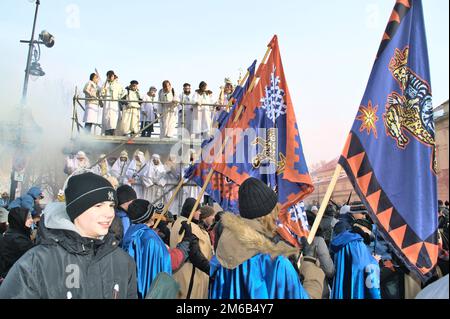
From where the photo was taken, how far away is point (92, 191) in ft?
8.39

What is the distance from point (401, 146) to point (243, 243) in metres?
2.20

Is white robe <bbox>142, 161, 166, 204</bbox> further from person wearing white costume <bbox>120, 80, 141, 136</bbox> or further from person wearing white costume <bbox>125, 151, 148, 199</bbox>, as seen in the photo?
person wearing white costume <bbox>120, 80, 141, 136</bbox>

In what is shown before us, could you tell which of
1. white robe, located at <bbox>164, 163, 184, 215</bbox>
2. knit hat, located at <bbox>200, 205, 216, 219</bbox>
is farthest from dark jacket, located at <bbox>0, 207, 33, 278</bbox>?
white robe, located at <bbox>164, 163, 184, 215</bbox>

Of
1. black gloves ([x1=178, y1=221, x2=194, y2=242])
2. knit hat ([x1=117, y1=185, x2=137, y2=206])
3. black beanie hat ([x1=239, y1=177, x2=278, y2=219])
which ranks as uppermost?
knit hat ([x1=117, y1=185, x2=137, y2=206])

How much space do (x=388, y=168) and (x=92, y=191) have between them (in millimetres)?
2823

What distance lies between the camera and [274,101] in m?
6.15

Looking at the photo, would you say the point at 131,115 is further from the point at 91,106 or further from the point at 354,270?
the point at 354,270

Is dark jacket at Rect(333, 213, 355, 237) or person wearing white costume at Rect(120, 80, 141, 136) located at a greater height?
person wearing white costume at Rect(120, 80, 141, 136)

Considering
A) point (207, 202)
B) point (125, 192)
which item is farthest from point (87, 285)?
point (207, 202)

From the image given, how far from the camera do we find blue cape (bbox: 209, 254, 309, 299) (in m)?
2.64

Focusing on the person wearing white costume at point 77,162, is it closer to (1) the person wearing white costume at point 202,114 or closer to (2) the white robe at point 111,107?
(2) the white robe at point 111,107

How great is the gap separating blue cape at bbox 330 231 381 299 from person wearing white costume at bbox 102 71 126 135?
35.9 feet

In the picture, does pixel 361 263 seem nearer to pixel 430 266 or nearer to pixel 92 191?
pixel 430 266
